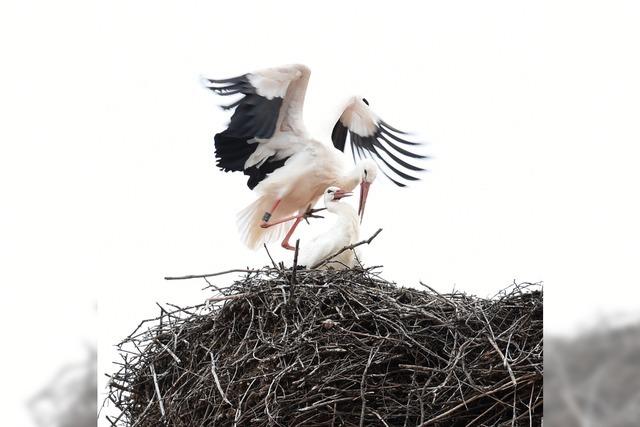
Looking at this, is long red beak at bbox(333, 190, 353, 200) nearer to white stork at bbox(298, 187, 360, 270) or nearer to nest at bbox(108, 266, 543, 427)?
white stork at bbox(298, 187, 360, 270)

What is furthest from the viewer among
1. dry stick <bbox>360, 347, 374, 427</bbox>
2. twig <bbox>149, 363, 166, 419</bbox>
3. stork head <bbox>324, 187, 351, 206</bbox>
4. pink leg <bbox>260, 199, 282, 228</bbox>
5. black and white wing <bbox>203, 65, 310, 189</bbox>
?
pink leg <bbox>260, 199, 282, 228</bbox>

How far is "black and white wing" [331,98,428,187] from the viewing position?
2.69 meters

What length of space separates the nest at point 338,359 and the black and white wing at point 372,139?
54 cm

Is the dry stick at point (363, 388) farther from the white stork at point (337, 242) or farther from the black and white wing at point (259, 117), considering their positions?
the black and white wing at point (259, 117)

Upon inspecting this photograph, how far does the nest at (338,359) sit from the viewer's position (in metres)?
1.87

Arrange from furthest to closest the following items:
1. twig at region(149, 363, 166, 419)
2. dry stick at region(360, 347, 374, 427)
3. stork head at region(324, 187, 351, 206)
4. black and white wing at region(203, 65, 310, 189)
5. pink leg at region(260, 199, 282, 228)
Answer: pink leg at region(260, 199, 282, 228) < stork head at region(324, 187, 351, 206) < black and white wing at region(203, 65, 310, 189) < twig at region(149, 363, 166, 419) < dry stick at region(360, 347, 374, 427)

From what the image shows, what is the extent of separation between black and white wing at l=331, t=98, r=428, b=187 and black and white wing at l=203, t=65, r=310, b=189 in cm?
30

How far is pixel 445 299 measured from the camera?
2.14m

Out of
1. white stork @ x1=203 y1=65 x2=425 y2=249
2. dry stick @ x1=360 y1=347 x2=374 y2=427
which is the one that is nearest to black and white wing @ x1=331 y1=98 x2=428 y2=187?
white stork @ x1=203 y1=65 x2=425 y2=249

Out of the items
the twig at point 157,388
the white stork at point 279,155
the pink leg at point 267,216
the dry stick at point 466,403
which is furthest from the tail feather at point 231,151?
the dry stick at point 466,403

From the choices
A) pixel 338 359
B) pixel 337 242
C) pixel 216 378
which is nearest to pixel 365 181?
pixel 337 242

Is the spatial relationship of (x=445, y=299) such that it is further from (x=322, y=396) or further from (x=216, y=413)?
(x=216, y=413)
